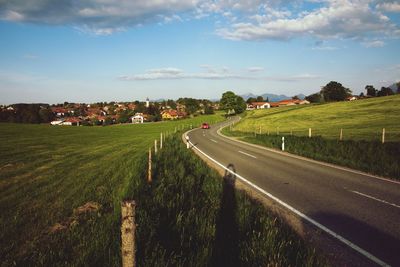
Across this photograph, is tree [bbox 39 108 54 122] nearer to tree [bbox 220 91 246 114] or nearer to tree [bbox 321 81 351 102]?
tree [bbox 220 91 246 114]

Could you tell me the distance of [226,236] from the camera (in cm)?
539

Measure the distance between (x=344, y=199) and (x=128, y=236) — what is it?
6940 millimetres

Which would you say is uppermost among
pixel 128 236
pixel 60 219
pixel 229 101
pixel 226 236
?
pixel 229 101

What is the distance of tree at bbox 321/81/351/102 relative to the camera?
9931 cm

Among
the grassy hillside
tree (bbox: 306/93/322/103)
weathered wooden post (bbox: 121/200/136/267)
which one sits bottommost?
the grassy hillside

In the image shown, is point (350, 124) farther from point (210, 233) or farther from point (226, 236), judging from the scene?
point (210, 233)

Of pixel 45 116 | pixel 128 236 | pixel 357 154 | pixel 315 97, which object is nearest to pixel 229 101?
pixel 315 97

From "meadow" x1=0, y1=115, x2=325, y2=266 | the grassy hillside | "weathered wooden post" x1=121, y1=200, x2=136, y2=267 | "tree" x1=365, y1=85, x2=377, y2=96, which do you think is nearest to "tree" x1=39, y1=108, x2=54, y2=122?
the grassy hillside

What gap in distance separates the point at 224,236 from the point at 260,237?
2.26 ft

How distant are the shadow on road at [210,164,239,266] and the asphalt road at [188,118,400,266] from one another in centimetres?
175

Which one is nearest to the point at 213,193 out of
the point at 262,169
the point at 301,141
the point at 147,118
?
the point at 262,169

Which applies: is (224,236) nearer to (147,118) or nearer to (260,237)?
(260,237)

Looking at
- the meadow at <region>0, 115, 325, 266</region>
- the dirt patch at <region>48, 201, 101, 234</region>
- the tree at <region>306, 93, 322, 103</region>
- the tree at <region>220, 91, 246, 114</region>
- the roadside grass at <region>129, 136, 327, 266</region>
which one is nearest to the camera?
the roadside grass at <region>129, 136, 327, 266</region>

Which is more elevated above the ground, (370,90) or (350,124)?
(370,90)
